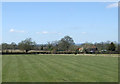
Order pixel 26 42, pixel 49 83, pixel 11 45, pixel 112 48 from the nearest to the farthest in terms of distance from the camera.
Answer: pixel 49 83, pixel 112 48, pixel 26 42, pixel 11 45

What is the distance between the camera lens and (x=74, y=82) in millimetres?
13711

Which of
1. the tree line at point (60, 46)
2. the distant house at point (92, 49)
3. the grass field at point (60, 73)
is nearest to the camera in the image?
the grass field at point (60, 73)

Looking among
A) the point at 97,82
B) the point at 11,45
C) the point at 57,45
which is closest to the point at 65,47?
the point at 57,45

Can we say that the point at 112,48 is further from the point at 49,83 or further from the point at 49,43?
the point at 49,83

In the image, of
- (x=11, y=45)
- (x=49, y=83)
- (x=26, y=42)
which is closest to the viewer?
(x=49, y=83)

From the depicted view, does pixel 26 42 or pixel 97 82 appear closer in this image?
pixel 97 82

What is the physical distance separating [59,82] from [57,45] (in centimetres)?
11513

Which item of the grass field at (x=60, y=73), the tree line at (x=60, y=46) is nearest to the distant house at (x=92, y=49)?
the tree line at (x=60, y=46)

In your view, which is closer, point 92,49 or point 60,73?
point 60,73

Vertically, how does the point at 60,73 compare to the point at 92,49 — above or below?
above

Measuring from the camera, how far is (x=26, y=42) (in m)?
116

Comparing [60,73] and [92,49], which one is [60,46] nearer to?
[92,49]

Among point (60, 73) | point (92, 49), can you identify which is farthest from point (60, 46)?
point (60, 73)

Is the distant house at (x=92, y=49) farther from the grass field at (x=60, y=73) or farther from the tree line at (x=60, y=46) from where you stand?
the grass field at (x=60, y=73)
